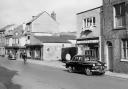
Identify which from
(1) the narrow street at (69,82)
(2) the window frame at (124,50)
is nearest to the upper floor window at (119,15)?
(2) the window frame at (124,50)

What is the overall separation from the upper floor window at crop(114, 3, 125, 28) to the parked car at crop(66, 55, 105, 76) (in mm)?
4600

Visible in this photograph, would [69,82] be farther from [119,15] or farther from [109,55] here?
[119,15]

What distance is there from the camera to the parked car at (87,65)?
19.1 meters

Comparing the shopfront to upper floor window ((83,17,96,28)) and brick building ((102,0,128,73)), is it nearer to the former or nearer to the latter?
upper floor window ((83,17,96,28))

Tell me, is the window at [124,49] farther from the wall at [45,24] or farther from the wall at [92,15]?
the wall at [45,24]

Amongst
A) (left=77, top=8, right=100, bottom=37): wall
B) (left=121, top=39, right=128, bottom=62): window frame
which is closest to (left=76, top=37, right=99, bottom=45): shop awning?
(left=77, top=8, right=100, bottom=37): wall

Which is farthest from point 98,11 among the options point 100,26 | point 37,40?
point 37,40

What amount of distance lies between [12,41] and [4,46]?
808 centimetres

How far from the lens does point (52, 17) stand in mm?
60844

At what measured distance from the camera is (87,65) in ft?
63.5

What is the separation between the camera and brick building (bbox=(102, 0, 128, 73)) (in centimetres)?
2124

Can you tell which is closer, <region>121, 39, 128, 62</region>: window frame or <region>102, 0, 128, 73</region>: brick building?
<region>121, 39, 128, 62</region>: window frame

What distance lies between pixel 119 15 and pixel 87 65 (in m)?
6.14

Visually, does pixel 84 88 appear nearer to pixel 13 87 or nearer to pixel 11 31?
pixel 13 87
